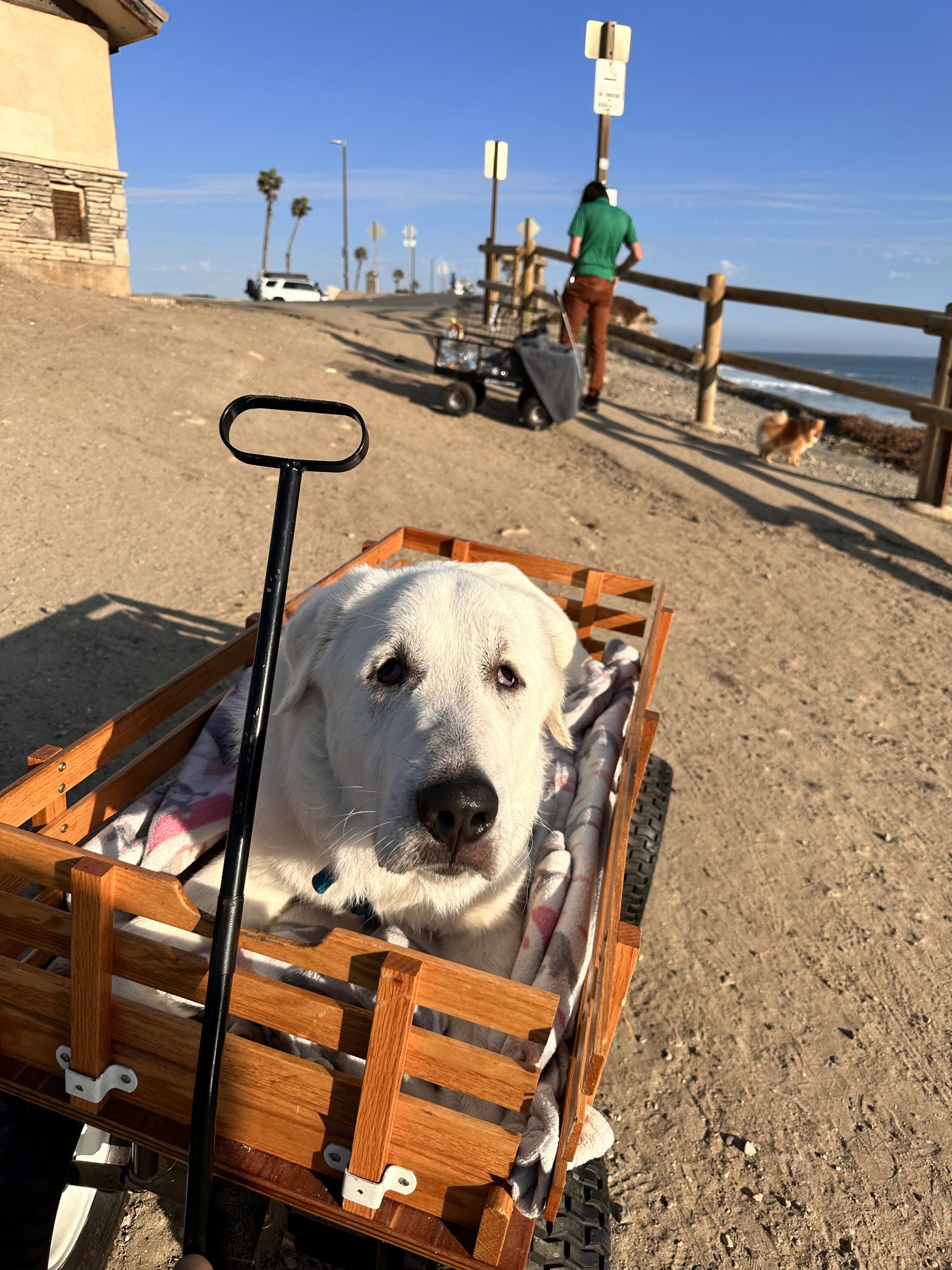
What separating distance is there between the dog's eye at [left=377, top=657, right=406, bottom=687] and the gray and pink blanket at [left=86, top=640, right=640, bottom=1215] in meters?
0.75

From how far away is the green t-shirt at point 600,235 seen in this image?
9.29 metres

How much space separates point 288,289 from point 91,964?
40.2 meters

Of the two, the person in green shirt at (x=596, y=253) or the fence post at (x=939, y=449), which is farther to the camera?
the person in green shirt at (x=596, y=253)

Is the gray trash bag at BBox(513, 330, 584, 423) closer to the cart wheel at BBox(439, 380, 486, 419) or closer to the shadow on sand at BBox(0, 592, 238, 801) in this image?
the cart wheel at BBox(439, 380, 486, 419)

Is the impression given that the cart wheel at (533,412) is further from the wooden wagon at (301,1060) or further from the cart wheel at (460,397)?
the wooden wagon at (301,1060)

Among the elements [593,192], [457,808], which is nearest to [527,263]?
[593,192]

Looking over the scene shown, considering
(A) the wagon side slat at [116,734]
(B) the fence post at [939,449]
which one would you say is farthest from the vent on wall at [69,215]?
(B) the fence post at [939,449]

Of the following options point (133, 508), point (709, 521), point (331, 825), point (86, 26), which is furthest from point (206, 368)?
point (331, 825)

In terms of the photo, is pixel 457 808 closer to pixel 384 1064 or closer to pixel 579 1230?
pixel 384 1064

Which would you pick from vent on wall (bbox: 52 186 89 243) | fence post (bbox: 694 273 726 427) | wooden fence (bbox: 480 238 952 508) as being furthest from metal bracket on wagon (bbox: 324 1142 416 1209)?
vent on wall (bbox: 52 186 89 243)

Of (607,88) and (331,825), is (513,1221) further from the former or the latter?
(607,88)

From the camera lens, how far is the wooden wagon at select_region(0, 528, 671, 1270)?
149cm

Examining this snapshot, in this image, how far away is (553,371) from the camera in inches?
357

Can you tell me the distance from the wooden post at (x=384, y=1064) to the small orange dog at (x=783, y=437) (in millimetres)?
9737
